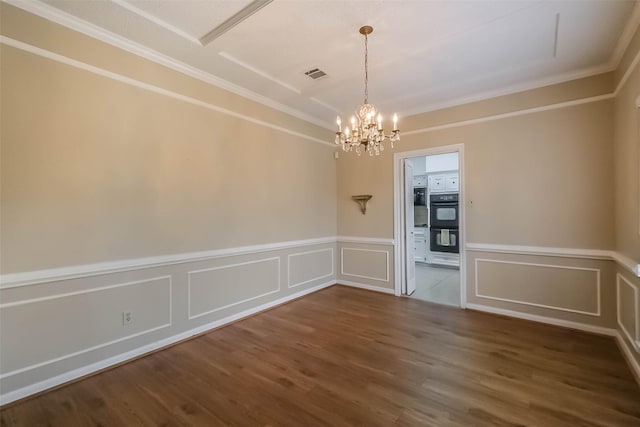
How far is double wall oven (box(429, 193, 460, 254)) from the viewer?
6.72 metres

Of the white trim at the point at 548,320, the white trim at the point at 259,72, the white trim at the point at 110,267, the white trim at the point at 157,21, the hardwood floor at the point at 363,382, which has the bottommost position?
the hardwood floor at the point at 363,382

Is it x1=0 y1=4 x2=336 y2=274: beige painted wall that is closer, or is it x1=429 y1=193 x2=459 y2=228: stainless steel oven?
x1=0 y1=4 x2=336 y2=274: beige painted wall

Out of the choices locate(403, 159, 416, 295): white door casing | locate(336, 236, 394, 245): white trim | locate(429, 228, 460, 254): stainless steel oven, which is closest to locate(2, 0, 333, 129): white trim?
locate(403, 159, 416, 295): white door casing

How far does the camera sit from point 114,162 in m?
2.53

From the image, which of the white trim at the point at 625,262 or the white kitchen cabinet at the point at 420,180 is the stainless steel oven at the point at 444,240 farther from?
the white trim at the point at 625,262

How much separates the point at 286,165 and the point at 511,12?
304 cm

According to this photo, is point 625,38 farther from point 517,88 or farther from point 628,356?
point 628,356

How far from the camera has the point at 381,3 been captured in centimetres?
213

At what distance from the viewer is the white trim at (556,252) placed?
2.77 m

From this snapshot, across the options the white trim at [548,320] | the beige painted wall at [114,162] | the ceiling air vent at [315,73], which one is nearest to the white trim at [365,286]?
the white trim at [548,320]

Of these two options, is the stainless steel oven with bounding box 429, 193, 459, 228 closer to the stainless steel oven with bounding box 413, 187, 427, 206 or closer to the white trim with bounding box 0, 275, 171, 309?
the stainless steel oven with bounding box 413, 187, 427, 206

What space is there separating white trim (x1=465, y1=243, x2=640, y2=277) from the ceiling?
2.02m

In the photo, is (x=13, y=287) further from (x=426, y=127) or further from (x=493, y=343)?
(x=426, y=127)

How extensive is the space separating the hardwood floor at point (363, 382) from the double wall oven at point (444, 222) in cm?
352
